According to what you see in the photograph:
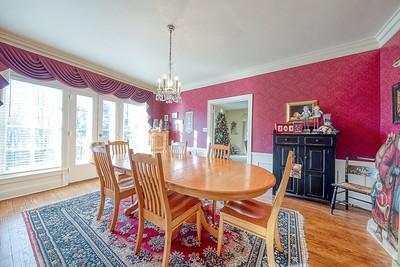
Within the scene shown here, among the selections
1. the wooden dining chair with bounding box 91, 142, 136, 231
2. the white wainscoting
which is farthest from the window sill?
the wooden dining chair with bounding box 91, 142, 136, 231

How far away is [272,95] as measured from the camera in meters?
3.50

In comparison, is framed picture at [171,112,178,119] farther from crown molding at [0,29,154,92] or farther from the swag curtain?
crown molding at [0,29,154,92]

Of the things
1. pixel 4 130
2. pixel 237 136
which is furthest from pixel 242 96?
pixel 237 136

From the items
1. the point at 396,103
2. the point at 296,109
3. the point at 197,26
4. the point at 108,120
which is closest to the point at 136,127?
the point at 108,120

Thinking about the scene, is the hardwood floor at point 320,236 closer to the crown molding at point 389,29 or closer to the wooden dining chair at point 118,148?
the wooden dining chair at point 118,148

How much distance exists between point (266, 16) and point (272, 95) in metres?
1.70

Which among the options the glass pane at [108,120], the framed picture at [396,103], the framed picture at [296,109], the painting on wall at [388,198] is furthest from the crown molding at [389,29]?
the glass pane at [108,120]

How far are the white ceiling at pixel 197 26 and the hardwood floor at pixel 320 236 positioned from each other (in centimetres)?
257

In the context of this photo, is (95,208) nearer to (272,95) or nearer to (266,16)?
(266,16)

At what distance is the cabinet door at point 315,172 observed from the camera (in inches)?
105

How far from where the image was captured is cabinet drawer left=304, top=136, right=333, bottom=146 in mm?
2645

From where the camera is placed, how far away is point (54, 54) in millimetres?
3078

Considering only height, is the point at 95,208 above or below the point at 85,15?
below

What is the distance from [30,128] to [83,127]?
0.86m
